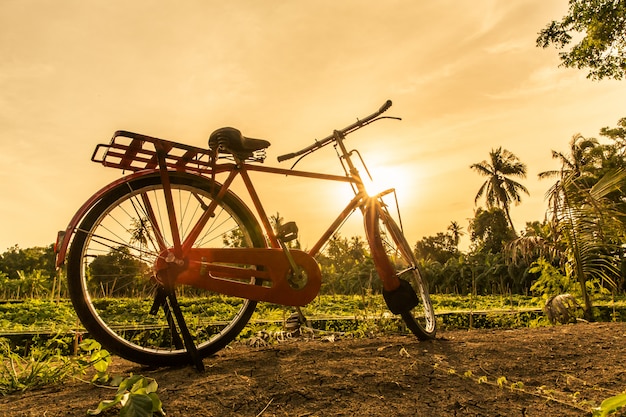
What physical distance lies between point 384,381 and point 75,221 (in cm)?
191

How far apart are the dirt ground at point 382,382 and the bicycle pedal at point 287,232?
73 centimetres

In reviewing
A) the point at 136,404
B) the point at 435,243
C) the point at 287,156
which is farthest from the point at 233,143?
the point at 435,243

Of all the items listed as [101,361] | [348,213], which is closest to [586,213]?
[348,213]

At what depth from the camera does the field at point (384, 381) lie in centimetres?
238

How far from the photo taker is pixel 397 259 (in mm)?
4352

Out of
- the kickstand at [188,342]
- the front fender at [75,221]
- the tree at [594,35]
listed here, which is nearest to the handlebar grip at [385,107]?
the front fender at [75,221]

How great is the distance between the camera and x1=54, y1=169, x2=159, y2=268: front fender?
2953 millimetres

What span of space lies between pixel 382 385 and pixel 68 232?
1908 millimetres

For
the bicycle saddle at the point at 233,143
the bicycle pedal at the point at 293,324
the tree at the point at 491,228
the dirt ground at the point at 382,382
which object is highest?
the tree at the point at 491,228

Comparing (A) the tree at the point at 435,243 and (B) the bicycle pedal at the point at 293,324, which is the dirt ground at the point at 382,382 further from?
(A) the tree at the point at 435,243

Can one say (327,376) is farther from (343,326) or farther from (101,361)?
(343,326)

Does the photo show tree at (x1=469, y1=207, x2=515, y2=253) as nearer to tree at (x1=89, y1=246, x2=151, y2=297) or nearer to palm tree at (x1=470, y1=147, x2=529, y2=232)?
palm tree at (x1=470, y1=147, x2=529, y2=232)

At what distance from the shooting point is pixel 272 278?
344cm

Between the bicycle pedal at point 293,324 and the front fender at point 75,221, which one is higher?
the front fender at point 75,221
